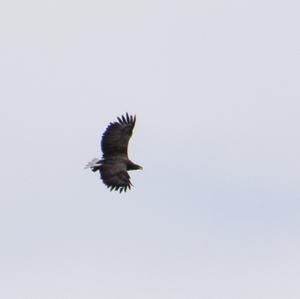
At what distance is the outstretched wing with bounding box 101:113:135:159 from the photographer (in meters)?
66.6

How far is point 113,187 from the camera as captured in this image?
65.4 m

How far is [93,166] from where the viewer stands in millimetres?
65750

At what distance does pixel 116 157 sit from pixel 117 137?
1102mm

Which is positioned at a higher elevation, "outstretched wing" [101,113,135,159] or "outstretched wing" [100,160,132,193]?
"outstretched wing" [101,113,135,159]

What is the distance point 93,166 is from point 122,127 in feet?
9.21

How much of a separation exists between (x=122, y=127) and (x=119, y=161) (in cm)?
188

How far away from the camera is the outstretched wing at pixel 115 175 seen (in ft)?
215

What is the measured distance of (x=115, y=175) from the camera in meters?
65.9

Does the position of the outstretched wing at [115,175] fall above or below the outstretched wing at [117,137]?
below

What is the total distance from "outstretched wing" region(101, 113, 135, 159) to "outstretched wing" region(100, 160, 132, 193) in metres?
0.54

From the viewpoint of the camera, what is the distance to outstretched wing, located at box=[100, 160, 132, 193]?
65.5m

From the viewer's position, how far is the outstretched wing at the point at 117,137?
66.6 meters

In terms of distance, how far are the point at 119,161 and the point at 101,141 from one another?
4.97 feet

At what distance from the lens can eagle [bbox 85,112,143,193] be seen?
6575 cm
